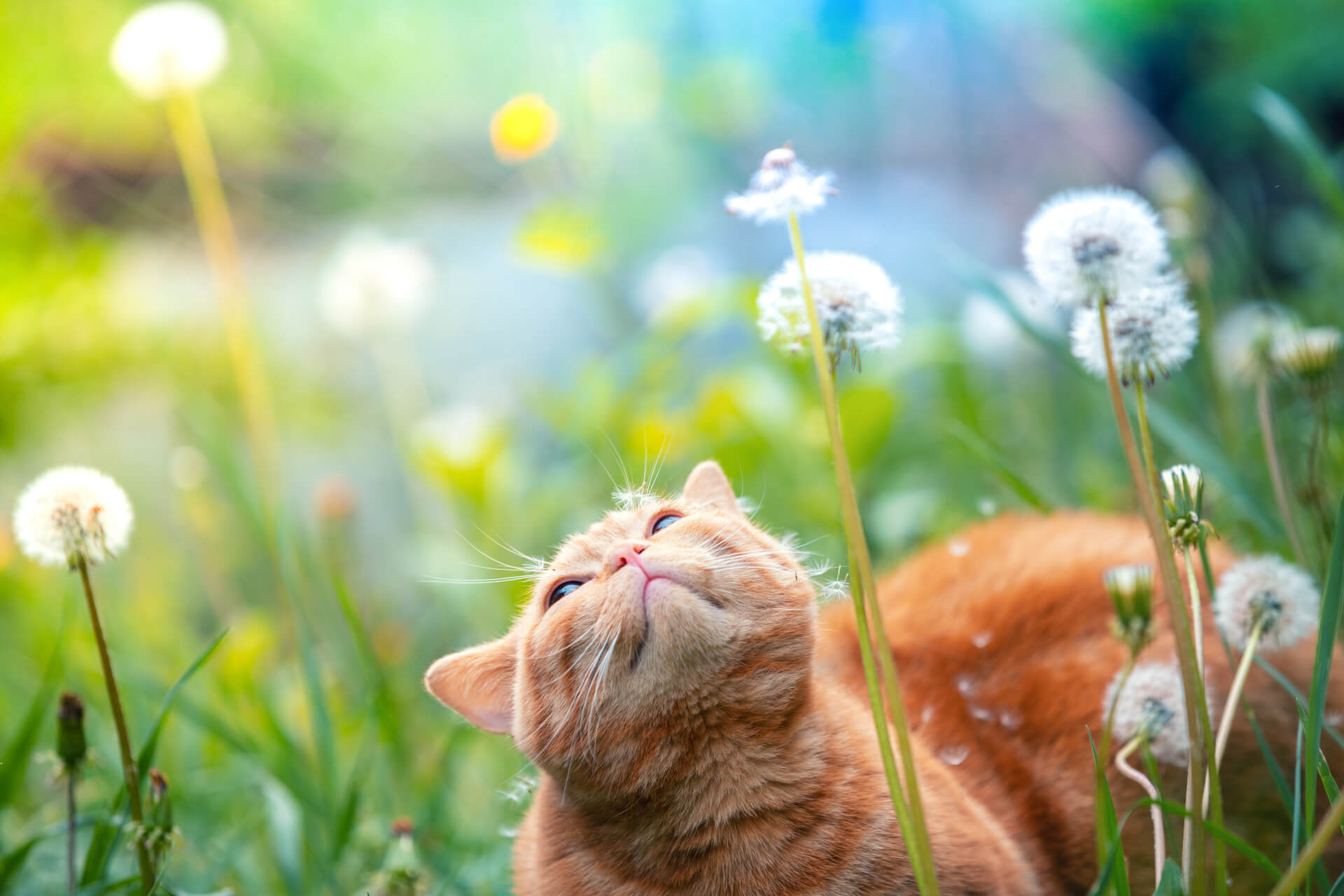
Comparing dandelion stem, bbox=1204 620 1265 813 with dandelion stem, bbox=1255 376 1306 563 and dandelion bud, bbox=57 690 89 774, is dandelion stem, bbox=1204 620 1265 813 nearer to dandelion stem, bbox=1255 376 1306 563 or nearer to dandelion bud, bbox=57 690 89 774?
dandelion stem, bbox=1255 376 1306 563

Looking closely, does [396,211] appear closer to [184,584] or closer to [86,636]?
[184,584]

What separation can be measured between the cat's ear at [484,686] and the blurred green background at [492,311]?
0.31 m

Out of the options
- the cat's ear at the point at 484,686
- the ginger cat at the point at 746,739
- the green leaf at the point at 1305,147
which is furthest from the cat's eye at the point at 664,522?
the green leaf at the point at 1305,147

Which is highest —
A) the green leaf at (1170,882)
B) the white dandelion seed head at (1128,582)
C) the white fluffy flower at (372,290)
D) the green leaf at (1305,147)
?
the white fluffy flower at (372,290)

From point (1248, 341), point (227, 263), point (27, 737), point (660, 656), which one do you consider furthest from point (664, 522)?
point (1248, 341)

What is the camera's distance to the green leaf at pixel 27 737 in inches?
43.1

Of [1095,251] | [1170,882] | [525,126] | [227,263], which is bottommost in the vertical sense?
[1170,882]

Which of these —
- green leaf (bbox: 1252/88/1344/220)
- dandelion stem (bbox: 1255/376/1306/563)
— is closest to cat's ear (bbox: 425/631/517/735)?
dandelion stem (bbox: 1255/376/1306/563)

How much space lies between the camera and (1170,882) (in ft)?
2.24

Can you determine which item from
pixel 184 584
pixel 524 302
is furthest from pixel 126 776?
pixel 524 302

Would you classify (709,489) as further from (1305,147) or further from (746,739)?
(1305,147)

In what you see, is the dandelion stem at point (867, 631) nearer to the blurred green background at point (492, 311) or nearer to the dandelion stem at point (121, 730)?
the dandelion stem at point (121, 730)

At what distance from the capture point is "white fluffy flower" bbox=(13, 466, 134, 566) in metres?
0.80

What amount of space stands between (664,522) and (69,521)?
52 cm
